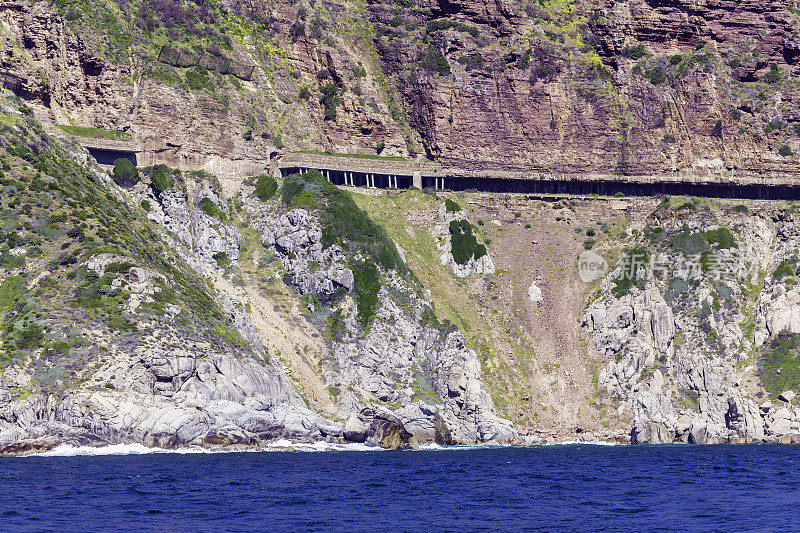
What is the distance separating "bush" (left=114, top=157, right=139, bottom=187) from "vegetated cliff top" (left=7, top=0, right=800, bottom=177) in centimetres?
1887

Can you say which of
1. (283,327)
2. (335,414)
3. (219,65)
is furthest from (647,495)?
(219,65)

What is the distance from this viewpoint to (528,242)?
146 m

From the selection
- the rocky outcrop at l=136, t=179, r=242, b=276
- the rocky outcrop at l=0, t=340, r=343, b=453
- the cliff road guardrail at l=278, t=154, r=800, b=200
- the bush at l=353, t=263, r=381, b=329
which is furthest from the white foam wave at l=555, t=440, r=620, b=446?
the cliff road guardrail at l=278, t=154, r=800, b=200

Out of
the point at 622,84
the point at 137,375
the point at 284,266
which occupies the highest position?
the point at 622,84

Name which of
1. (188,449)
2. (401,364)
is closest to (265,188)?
(401,364)

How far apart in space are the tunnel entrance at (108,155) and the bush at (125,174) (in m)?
2.69

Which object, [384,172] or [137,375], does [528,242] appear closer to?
[384,172]

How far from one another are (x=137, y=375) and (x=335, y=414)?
1995 cm

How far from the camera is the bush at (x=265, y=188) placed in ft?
449

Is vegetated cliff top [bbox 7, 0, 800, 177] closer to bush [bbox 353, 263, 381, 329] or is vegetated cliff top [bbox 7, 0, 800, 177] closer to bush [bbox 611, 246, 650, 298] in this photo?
bush [bbox 611, 246, 650, 298]

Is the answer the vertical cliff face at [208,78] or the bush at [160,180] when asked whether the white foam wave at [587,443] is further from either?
the bush at [160,180]

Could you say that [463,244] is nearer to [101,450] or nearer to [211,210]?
[211,210]
